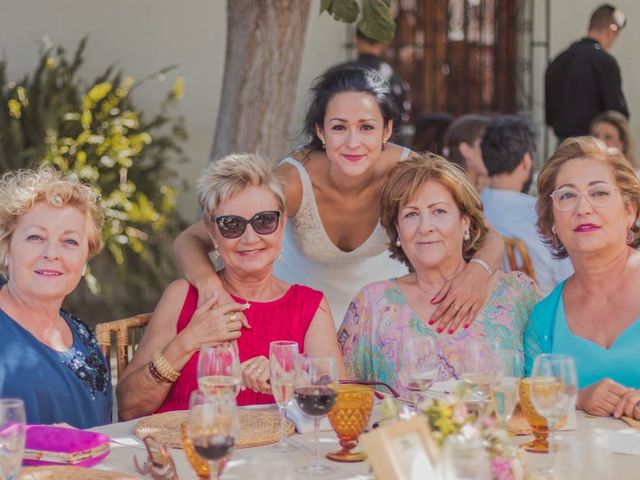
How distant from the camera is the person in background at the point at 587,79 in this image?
8062mm

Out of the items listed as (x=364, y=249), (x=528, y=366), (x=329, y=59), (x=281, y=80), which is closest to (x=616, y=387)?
(x=528, y=366)

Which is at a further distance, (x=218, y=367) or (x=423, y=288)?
(x=423, y=288)

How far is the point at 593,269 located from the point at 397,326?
2.13 feet

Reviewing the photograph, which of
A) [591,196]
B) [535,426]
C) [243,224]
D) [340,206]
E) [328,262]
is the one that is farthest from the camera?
[328,262]

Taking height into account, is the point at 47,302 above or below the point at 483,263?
below

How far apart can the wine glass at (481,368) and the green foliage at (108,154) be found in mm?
4910

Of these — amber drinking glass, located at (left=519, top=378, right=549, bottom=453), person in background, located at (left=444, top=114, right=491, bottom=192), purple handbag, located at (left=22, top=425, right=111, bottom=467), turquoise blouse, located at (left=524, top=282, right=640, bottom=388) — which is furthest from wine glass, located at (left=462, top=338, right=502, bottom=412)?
person in background, located at (left=444, top=114, right=491, bottom=192)

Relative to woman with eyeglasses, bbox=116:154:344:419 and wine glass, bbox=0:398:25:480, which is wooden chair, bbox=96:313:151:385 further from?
wine glass, bbox=0:398:25:480

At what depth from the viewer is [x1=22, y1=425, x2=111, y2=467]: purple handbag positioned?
8.44 ft

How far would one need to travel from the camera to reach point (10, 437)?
7.39ft

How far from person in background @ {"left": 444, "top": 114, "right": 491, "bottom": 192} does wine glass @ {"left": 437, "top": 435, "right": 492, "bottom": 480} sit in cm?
403

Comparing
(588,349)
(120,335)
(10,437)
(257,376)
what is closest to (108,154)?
(120,335)

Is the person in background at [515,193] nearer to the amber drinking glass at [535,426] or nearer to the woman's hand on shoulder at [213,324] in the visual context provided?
the woman's hand on shoulder at [213,324]

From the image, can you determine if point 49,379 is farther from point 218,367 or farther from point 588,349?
point 588,349
